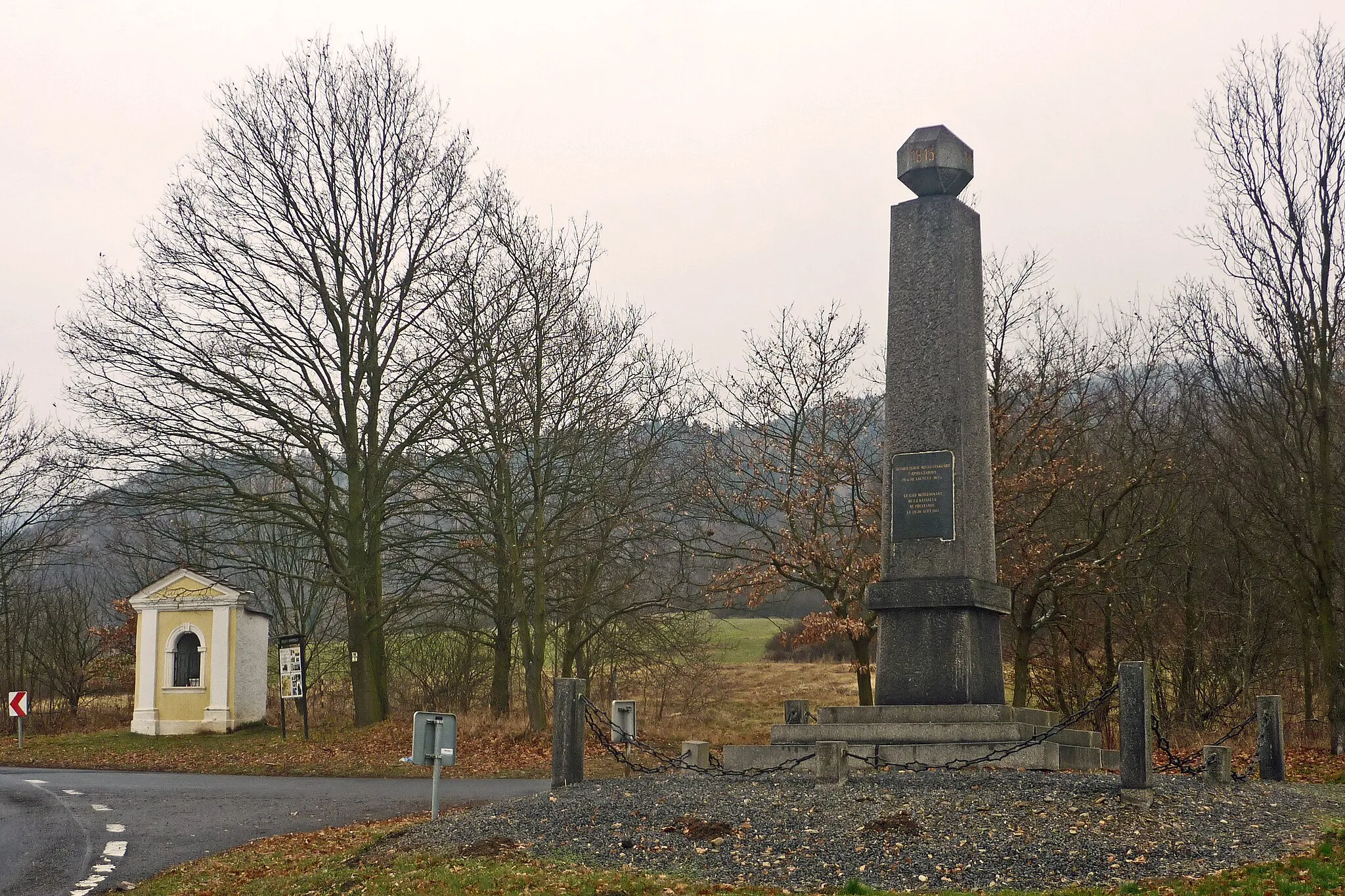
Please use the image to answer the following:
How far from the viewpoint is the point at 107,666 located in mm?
38406

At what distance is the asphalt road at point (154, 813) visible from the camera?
11.7m

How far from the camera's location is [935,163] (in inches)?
571

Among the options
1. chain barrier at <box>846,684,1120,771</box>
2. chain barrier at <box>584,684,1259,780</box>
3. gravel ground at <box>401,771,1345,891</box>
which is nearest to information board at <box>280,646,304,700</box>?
chain barrier at <box>584,684,1259,780</box>

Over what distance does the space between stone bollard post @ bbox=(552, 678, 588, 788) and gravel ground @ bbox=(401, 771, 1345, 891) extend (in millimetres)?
1095

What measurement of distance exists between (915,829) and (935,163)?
824 centimetres

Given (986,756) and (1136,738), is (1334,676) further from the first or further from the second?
(1136,738)

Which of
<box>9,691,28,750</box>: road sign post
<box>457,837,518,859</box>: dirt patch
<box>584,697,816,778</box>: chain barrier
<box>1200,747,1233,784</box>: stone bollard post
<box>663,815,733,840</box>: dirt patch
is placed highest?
<box>1200,747,1233,784</box>: stone bollard post

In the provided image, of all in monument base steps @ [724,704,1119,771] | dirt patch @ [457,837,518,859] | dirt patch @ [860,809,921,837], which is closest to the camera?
dirt patch @ [860,809,921,837]

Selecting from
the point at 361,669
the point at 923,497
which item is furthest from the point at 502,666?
the point at 923,497

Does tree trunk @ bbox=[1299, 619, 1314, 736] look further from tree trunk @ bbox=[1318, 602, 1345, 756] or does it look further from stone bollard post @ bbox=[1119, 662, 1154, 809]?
stone bollard post @ bbox=[1119, 662, 1154, 809]

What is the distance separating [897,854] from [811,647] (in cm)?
3267

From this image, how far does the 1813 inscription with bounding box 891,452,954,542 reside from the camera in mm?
13828

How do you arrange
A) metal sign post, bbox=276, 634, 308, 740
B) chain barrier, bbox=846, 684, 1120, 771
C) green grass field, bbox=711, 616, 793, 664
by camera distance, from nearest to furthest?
chain barrier, bbox=846, 684, 1120, 771 < metal sign post, bbox=276, 634, 308, 740 < green grass field, bbox=711, 616, 793, 664

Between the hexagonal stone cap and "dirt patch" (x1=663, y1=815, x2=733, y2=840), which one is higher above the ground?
the hexagonal stone cap
